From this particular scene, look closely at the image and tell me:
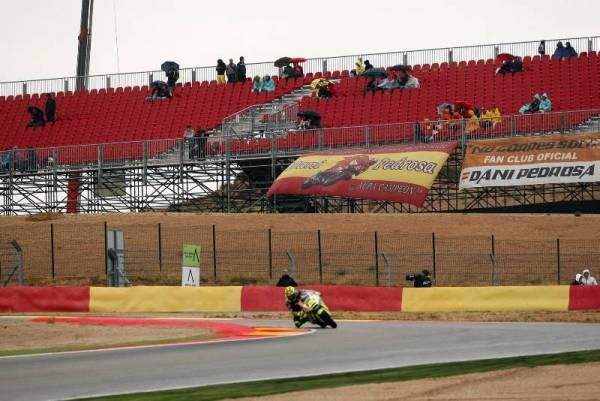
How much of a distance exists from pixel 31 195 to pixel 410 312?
889 inches

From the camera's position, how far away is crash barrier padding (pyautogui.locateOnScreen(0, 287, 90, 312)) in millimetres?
33500

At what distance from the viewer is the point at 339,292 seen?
31.4 metres

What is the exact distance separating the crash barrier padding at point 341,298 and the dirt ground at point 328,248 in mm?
2591

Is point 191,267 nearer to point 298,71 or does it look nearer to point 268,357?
point 268,357

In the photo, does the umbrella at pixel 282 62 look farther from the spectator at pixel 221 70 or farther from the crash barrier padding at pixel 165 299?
the crash barrier padding at pixel 165 299

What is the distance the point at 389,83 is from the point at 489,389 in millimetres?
32365

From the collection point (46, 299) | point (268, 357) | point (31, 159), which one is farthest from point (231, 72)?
point (268, 357)

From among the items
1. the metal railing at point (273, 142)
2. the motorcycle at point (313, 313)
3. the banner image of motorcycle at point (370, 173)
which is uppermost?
the metal railing at point (273, 142)

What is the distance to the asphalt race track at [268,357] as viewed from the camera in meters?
17.5

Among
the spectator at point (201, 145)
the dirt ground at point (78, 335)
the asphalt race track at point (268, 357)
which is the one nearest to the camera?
the asphalt race track at point (268, 357)

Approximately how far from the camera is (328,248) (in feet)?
121

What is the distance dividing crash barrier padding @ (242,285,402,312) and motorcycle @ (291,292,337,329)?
5507 mm

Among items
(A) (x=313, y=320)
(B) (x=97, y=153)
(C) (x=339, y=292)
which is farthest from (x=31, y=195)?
(A) (x=313, y=320)

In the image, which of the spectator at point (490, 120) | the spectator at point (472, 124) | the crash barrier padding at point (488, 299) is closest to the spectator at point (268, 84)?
the spectator at point (490, 120)
